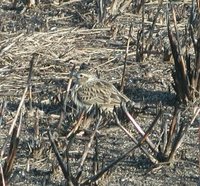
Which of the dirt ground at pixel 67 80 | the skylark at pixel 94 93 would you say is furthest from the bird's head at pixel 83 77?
the dirt ground at pixel 67 80

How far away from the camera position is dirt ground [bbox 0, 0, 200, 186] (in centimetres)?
690

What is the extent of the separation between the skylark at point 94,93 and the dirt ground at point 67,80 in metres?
0.14

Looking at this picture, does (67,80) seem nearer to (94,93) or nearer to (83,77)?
(83,77)

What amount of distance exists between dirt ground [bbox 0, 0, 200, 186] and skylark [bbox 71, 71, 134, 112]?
14 centimetres

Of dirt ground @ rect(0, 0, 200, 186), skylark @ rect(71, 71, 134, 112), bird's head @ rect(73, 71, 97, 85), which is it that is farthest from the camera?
bird's head @ rect(73, 71, 97, 85)

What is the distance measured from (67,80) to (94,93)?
64 centimetres

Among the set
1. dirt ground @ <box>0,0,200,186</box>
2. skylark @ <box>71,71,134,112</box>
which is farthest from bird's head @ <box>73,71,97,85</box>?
dirt ground @ <box>0,0,200,186</box>

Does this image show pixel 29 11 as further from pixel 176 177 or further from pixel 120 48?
pixel 176 177

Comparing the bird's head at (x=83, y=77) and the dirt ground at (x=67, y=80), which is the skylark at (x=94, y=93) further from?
the dirt ground at (x=67, y=80)

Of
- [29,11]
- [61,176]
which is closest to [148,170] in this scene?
[61,176]

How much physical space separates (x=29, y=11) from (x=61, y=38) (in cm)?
130

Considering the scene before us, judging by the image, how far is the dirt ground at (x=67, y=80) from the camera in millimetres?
6902

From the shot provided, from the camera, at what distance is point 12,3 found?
1188 centimetres

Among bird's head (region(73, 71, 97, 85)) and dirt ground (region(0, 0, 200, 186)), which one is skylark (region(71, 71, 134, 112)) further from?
dirt ground (region(0, 0, 200, 186))
